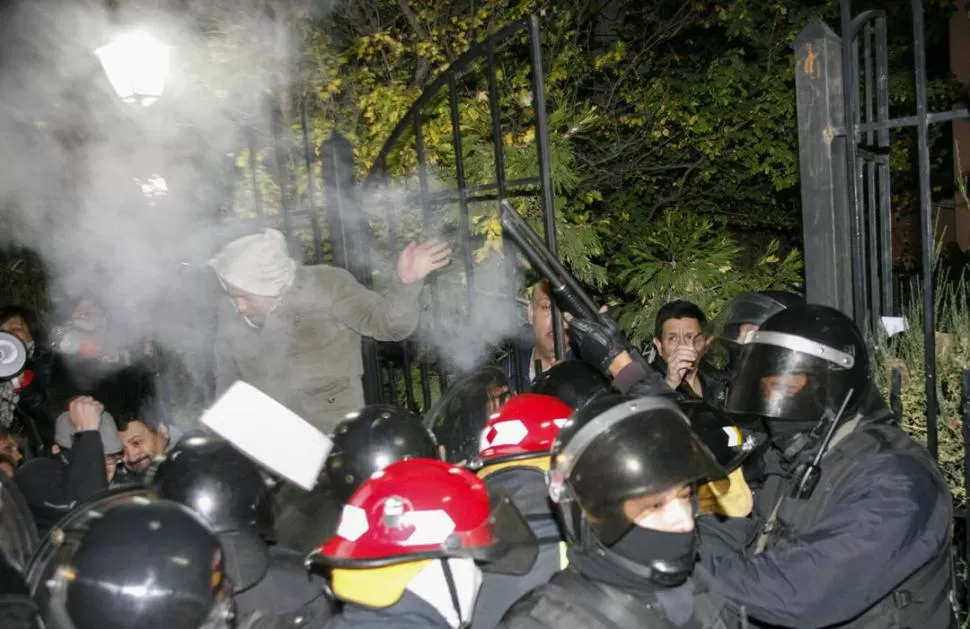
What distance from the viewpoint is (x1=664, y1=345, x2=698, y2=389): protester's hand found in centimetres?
567

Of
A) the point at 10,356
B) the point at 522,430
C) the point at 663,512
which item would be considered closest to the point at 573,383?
the point at 522,430

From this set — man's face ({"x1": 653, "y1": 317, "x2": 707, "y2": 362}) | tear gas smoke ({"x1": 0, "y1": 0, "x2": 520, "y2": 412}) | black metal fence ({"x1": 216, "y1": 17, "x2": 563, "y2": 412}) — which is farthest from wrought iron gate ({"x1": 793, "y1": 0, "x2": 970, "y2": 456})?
tear gas smoke ({"x1": 0, "y1": 0, "x2": 520, "y2": 412})

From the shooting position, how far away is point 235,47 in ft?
22.6

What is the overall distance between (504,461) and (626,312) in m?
5.32

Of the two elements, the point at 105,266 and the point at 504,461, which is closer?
the point at 504,461

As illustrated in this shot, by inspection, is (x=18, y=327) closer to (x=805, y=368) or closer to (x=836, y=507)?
(x=805, y=368)

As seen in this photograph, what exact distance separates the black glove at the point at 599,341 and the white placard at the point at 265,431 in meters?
1.22

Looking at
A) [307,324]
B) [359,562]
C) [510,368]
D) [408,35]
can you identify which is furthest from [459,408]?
[408,35]

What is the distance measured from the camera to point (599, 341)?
4.08 m

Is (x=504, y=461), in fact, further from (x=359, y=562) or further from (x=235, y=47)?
(x=235, y=47)

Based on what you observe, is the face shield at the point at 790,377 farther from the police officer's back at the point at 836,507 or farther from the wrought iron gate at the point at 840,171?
the wrought iron gate at the point at 840,171

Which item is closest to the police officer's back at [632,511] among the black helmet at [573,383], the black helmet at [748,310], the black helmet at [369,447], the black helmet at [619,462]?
the black helmet at [619,462]

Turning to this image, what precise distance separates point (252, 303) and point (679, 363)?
2.47 meters

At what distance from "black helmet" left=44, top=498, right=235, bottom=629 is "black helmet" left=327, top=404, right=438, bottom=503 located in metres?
1.12
